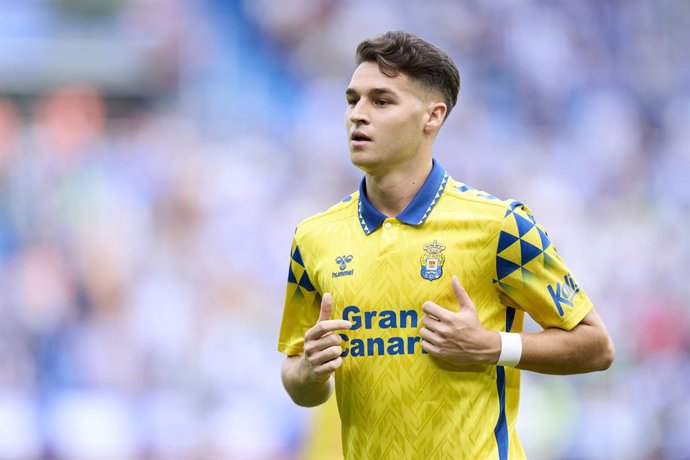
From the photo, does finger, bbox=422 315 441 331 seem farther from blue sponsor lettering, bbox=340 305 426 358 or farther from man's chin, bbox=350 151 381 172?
man's chin, bbox=350 151 381 172

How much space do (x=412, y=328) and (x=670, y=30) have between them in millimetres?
11163

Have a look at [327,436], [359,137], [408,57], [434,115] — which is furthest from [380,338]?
[327,436]

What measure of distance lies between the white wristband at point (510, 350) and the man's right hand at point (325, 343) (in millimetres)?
507

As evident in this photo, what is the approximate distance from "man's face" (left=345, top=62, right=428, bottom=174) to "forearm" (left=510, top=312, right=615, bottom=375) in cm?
77

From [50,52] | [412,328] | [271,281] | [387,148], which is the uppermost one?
[50,52]

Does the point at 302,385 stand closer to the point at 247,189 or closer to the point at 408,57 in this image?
the point at 408,57

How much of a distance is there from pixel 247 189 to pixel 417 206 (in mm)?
8033

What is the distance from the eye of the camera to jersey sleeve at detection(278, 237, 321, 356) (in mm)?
4168

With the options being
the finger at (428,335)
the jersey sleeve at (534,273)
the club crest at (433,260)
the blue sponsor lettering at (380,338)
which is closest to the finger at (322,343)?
the blue sponsor lettering at (380,338)

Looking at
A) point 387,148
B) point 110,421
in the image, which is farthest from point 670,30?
point 387,148

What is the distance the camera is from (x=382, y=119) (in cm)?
384

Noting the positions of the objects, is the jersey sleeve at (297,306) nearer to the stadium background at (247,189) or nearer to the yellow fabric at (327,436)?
the yellow fabric at (327,436)

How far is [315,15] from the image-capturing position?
→ 42.5ft

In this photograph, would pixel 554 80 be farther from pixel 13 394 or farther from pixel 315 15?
pixel 13 394
